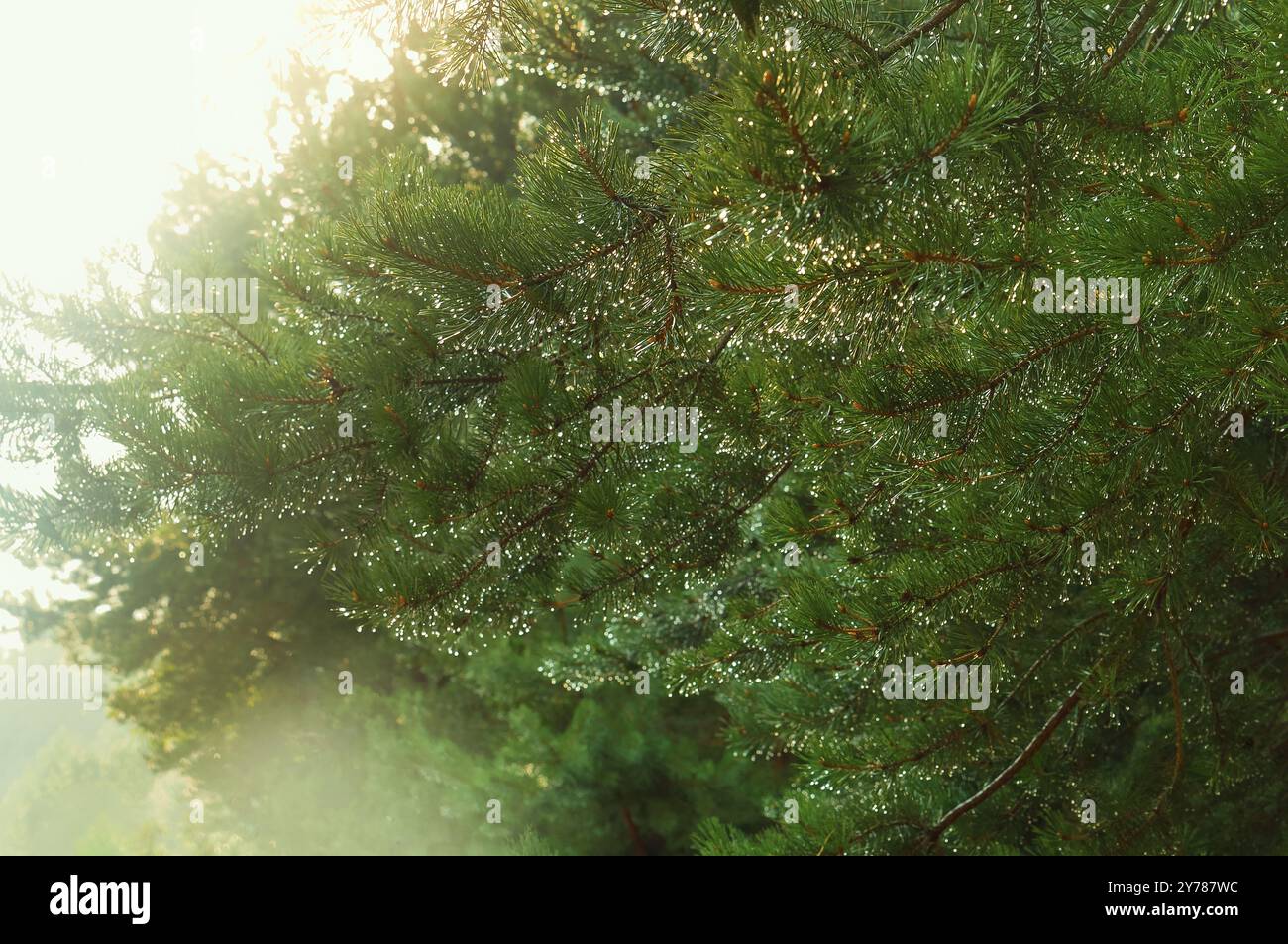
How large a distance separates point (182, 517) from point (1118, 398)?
188 cm

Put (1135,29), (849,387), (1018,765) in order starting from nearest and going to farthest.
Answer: (849,387)
(1135,29)
(1018,765)

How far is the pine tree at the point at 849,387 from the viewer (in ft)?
3.48

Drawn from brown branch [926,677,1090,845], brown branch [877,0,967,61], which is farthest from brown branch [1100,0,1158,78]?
brown branch [926,677,1090,845]

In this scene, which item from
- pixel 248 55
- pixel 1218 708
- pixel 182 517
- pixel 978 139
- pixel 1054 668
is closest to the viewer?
pixel 978 139

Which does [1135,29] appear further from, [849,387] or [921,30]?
[849,387]

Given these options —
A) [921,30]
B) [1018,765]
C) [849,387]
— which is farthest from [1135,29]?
[1018,765]

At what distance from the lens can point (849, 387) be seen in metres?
1.36

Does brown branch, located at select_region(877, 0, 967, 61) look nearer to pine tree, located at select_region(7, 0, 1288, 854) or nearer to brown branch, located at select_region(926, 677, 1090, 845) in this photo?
pine tree, located at select_region(7, 0, 1288, 854)

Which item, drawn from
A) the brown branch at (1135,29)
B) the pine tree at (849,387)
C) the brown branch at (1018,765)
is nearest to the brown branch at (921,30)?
the pine tree at (849,387)
